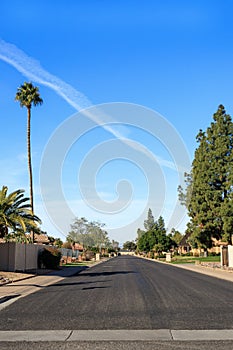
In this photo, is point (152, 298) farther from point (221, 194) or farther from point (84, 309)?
point (221, 194)

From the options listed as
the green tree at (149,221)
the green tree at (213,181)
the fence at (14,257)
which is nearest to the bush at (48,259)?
the fence at (14,257)

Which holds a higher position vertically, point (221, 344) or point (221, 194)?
point (221, 194)

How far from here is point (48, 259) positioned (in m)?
40.9

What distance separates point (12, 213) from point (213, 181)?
30765 millimetres

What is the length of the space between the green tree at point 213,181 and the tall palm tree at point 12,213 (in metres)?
26.2

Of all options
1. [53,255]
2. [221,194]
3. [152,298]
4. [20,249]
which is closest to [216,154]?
[221,194]

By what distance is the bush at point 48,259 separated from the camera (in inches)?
1604

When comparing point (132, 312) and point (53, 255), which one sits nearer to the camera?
point (132, 312)

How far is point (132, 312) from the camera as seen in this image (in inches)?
516

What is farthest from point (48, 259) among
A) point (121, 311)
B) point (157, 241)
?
point (157, 241)

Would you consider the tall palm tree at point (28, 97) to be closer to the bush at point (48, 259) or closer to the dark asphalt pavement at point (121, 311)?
the bush at point (48, 259)

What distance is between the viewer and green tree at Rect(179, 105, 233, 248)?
184 feet

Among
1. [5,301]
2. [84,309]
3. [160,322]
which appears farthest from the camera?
[5,301]

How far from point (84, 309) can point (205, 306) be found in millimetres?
3610
